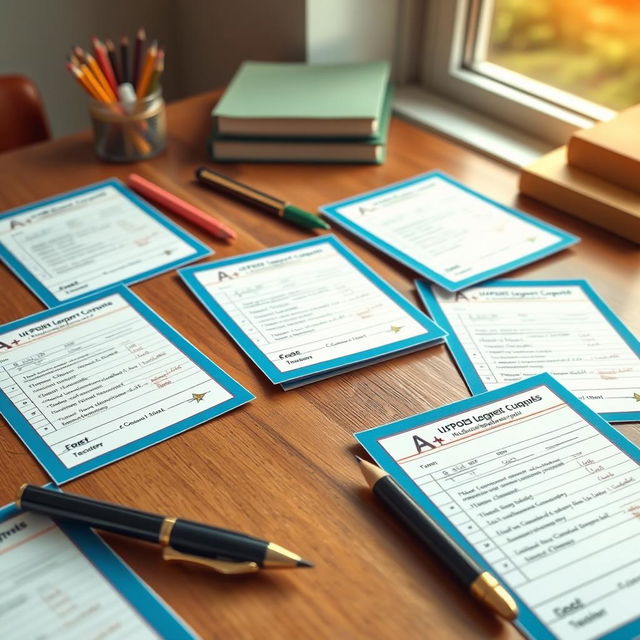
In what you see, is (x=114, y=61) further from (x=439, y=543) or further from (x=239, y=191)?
(x=439, y=543)

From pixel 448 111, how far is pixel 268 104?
1.21ft

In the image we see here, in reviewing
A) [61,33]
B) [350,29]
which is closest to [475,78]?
[350,29]

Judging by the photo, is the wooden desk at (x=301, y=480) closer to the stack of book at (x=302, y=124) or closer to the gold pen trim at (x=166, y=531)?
the gold pen trim at (x=166, y=531)

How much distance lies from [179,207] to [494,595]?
714 mm

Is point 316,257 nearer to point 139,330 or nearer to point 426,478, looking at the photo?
point 139,330

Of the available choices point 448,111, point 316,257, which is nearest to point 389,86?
point 448,111

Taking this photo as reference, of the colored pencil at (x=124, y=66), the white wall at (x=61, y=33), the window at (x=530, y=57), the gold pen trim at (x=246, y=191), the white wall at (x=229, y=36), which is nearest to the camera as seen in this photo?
the gold pen trim at (x=246, y=191)

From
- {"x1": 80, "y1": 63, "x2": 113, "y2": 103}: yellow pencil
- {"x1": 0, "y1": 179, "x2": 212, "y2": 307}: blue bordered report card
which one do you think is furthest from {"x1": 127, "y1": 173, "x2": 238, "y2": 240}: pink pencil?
{"x1": 80, "y1": 63, "x2": 113, "y2": 103}: yellow pencil

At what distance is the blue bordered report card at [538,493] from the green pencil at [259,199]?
396 mm

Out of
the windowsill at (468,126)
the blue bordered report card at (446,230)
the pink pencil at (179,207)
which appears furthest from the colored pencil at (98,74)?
the windowsill at (468,126)

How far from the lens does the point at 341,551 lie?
67cm

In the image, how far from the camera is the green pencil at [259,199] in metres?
1.10

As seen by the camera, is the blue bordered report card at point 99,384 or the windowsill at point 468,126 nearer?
the blue bordered report card at point 99,384

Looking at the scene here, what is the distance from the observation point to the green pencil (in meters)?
1.10
